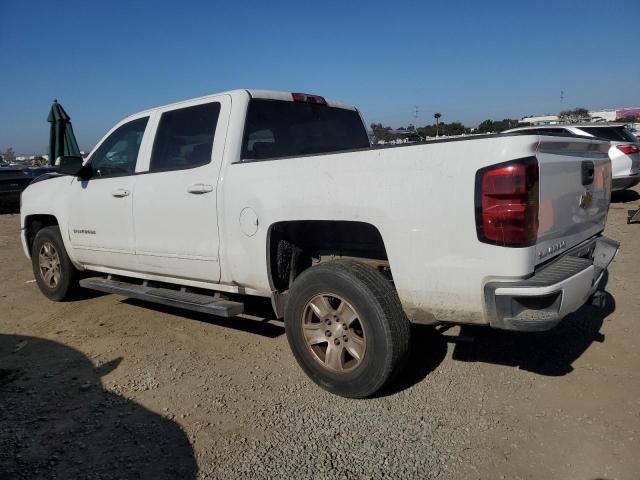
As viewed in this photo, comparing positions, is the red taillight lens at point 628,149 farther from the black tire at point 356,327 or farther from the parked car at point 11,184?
the parked car at point 11,184

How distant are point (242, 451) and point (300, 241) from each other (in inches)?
61.5

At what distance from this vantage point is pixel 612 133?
36.9 feet

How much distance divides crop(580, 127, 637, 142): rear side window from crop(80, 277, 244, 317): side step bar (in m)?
10.0

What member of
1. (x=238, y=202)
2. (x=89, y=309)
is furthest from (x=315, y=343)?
(x=89, y=309)

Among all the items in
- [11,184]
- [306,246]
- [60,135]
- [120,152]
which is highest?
[60,135]

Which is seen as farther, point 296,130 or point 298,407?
point 296,130

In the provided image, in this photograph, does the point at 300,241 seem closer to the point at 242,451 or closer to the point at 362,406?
the point at 362,406

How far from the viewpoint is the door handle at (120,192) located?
4580 millimetres

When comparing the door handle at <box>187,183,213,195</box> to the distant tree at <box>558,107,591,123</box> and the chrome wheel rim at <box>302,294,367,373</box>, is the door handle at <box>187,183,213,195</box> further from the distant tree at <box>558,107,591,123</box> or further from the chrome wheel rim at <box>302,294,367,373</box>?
the distant tree at <box>558,107,591,123</box>

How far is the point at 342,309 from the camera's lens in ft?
10.6

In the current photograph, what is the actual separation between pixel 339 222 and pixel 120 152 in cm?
263

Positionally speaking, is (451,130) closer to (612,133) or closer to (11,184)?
(612,133)

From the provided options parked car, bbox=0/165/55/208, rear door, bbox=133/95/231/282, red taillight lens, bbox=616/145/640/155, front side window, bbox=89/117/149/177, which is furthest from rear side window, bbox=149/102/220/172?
parked car, bbox=0/165/55/208

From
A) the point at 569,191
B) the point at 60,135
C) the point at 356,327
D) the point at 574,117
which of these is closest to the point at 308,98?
the point at 356,327
